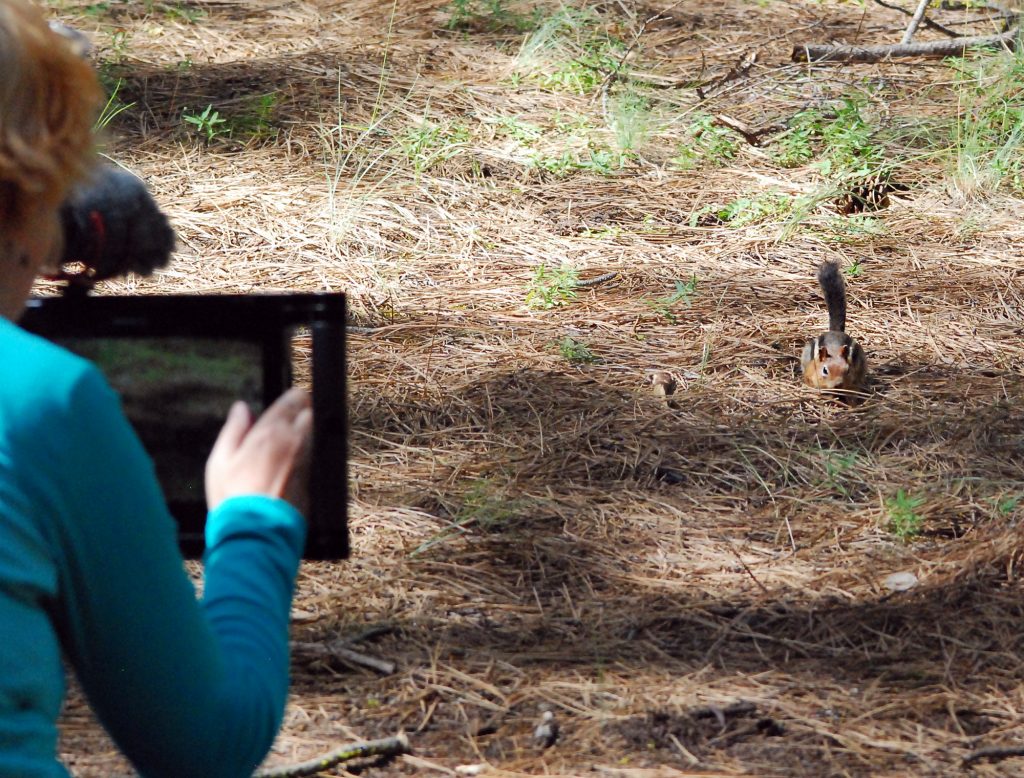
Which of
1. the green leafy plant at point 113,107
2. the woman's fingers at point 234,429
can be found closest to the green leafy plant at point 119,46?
the green leafy plant at point 113,107

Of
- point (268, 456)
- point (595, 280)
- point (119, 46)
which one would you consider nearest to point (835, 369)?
point (595, 280)

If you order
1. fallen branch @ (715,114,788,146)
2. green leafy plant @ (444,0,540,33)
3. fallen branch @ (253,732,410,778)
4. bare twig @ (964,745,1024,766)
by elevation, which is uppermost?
green leafy plant @ (444,0,540,33)

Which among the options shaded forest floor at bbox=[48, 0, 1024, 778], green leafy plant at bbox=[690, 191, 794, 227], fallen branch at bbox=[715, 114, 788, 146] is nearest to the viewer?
shaded forest floor at bbox=[48, 0, 1024, 778]

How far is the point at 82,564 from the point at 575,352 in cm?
315

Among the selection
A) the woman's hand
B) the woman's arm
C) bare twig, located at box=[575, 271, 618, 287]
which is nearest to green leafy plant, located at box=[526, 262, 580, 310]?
bare twig, located at box=[575, 271, 618, 287]

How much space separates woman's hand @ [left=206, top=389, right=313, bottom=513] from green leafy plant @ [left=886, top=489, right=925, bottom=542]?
222 cm

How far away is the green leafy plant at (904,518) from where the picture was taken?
2.99 meters

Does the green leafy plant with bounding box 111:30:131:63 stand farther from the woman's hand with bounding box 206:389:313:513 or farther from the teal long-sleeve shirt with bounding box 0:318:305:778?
the teal long-sleeve shirt with bounding box 0:318:305:778

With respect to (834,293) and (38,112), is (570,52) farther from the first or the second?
(38,112)

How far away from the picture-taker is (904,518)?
9.87 ft

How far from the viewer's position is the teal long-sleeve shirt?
86cm

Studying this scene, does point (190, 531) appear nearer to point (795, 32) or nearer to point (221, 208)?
point (221, 208)

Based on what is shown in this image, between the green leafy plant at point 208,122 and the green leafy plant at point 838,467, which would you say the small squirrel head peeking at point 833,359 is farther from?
the green leafy plant at point 208,122

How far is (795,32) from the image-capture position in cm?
723
